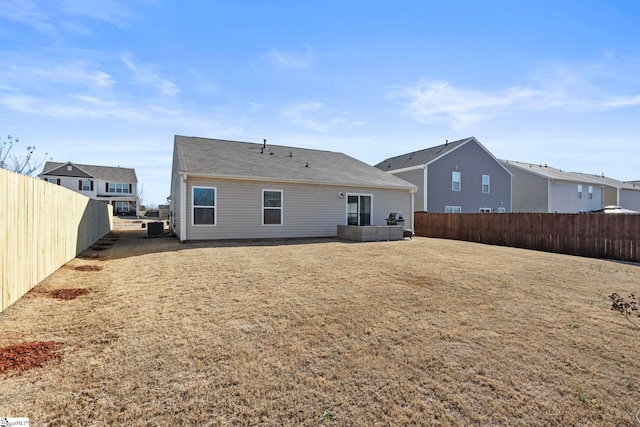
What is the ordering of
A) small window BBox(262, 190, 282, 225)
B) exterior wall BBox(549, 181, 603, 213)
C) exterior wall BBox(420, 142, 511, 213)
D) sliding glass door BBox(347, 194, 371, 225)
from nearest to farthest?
small window BBox(262, 190, 282, 225), sliding glass door BBox(347, 194, 371, 225), exterior wall BBox(420, 142, 511, 213), exterior wall BBox(549, 181, 603, 213)

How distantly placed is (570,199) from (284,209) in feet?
87.1

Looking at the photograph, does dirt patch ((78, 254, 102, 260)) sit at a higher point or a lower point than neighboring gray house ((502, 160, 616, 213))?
lower

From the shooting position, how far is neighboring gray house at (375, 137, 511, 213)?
22.0 m

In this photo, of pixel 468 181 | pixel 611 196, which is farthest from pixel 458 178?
pixel 611 196

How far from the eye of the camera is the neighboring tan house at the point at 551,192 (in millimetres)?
25984

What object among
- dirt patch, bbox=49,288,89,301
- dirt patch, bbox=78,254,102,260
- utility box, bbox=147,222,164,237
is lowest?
dirt patch, bbox=49,288,89,301

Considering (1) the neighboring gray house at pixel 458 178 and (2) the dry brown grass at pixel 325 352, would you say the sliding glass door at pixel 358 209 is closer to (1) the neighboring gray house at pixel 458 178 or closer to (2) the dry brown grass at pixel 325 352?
(1) the neighboring gray house at pixel 458 178

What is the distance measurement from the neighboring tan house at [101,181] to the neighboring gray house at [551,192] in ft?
141

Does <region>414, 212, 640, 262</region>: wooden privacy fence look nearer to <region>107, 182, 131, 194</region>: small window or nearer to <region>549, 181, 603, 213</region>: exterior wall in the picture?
<region>549, 181, 603, 213</region>: exterior wall

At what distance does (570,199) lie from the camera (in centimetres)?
2742

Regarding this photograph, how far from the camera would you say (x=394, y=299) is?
521 centimetres

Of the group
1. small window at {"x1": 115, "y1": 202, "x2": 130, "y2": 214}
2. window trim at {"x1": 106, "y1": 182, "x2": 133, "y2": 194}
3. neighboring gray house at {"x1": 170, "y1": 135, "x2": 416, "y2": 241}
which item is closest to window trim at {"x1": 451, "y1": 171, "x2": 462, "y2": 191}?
neighboring gray house at {"x1": 170, "y1": 135, "x2": 416, "y2": 241}

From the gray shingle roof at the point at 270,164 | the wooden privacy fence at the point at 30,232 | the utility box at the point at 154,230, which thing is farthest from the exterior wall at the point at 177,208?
the wooden privacy fence at the point at 30,232

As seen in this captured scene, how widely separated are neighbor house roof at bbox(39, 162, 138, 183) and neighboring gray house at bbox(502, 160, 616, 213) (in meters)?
46.2
